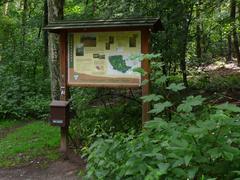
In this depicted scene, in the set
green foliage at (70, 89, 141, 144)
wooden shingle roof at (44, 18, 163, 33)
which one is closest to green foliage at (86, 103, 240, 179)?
wooden shingle roof at (44, 18, 163, 33)

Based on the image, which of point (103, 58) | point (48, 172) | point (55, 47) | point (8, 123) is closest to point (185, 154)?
point (48, 172)

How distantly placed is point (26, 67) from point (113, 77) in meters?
8.13

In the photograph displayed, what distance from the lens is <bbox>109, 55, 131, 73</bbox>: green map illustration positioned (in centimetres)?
731

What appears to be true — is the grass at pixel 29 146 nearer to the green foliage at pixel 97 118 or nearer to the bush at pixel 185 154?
the green foliage at pixel 97 118

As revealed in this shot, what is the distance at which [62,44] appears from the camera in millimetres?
7672

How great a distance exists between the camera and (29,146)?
27.0ft

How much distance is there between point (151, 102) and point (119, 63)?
3.62 feet

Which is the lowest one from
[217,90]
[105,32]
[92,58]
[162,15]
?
[217,90]

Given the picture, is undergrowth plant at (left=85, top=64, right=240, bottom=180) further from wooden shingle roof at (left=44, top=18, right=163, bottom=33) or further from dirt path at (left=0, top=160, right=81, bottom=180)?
wooden shingle roof at (left=44, top=18, right=163, bottom=33)

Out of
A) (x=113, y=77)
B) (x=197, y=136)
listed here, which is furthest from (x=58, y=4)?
(x=197, y=136)

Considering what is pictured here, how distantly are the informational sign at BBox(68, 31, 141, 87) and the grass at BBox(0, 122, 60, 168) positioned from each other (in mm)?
1501

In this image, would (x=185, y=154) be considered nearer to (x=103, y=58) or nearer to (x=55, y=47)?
(x=103, y=58)

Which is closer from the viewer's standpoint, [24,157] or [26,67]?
[24,157]

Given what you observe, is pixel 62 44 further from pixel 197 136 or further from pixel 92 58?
pixel 197 136
